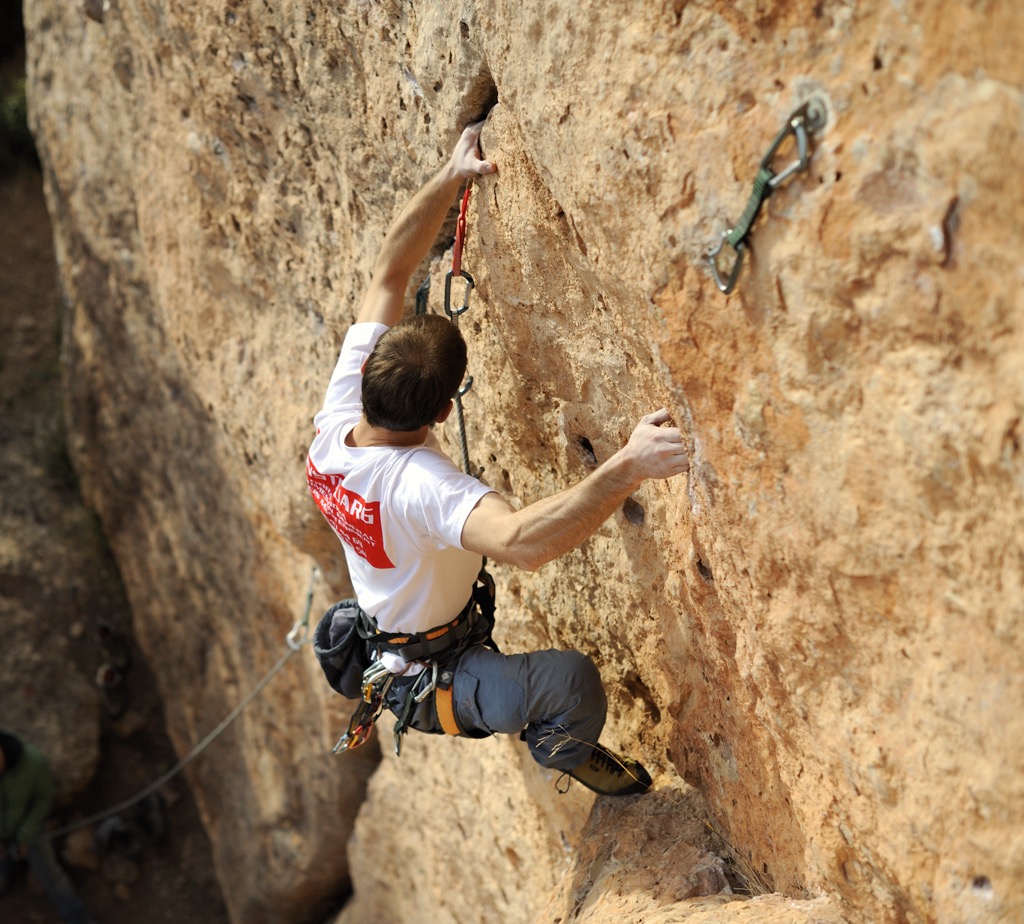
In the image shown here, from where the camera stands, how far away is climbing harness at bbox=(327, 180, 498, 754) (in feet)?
9.01

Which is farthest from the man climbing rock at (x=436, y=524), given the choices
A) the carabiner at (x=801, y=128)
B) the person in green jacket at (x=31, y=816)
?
the person in green jacket at (x=31, y=816)

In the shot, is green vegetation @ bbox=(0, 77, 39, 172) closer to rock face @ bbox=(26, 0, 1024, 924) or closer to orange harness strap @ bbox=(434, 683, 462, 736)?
rock face @ bbox=(26, 0, 1024, 924)

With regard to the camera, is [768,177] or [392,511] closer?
[768,177]

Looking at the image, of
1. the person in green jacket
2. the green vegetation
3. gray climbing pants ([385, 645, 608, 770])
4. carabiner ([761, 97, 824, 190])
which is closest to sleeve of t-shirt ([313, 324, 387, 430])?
gray climbing pants ([385, 645, 608, 770])

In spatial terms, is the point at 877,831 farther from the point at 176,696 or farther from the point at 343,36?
the point at 176,696

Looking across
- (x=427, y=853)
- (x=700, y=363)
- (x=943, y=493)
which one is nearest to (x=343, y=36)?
(x=700, y=363)

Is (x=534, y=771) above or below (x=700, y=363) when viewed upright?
below

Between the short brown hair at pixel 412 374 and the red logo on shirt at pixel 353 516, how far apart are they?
205 millimetres

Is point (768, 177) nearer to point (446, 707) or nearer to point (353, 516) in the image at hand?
point (353, 516)

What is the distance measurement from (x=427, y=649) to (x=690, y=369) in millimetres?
1146

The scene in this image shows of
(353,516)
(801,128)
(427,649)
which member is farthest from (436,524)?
(801,128)

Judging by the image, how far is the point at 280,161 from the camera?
3713 mm

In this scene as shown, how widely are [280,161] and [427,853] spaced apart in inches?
119

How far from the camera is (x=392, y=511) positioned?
2404mm
